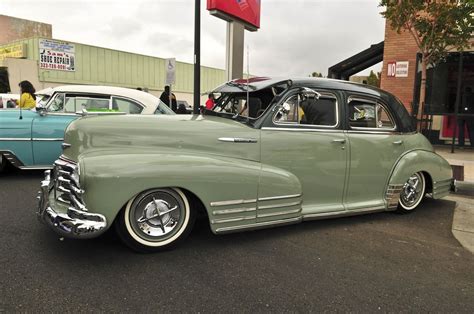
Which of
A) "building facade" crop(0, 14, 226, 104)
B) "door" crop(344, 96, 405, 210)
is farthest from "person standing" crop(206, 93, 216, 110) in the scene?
"building facade" crop(0, 14, 226, 104)

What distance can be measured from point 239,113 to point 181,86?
1421 inches

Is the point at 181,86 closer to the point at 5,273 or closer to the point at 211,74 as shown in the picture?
the point at 211,74

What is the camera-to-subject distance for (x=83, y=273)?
3.12 meters

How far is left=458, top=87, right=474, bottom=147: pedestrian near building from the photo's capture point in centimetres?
1095

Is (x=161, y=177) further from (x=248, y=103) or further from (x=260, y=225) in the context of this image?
(x=248, y=103)

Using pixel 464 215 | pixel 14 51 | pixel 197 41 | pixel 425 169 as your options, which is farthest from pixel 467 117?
pixel 14 51

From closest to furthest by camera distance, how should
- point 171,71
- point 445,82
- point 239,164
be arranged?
1. point 239,164
2. point 171,71
3. point 445,82

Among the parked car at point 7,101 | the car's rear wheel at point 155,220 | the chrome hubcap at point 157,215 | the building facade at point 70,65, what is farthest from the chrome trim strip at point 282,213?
the building facade at point 70,65

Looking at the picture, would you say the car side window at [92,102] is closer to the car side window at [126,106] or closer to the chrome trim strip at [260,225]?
the car side window at [126,106]

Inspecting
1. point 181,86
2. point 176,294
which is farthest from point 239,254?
point 181,86

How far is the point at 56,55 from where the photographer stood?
29.4 m

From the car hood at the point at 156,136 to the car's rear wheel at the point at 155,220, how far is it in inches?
16.6

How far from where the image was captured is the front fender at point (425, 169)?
4863mm

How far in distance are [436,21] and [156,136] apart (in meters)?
8.25
